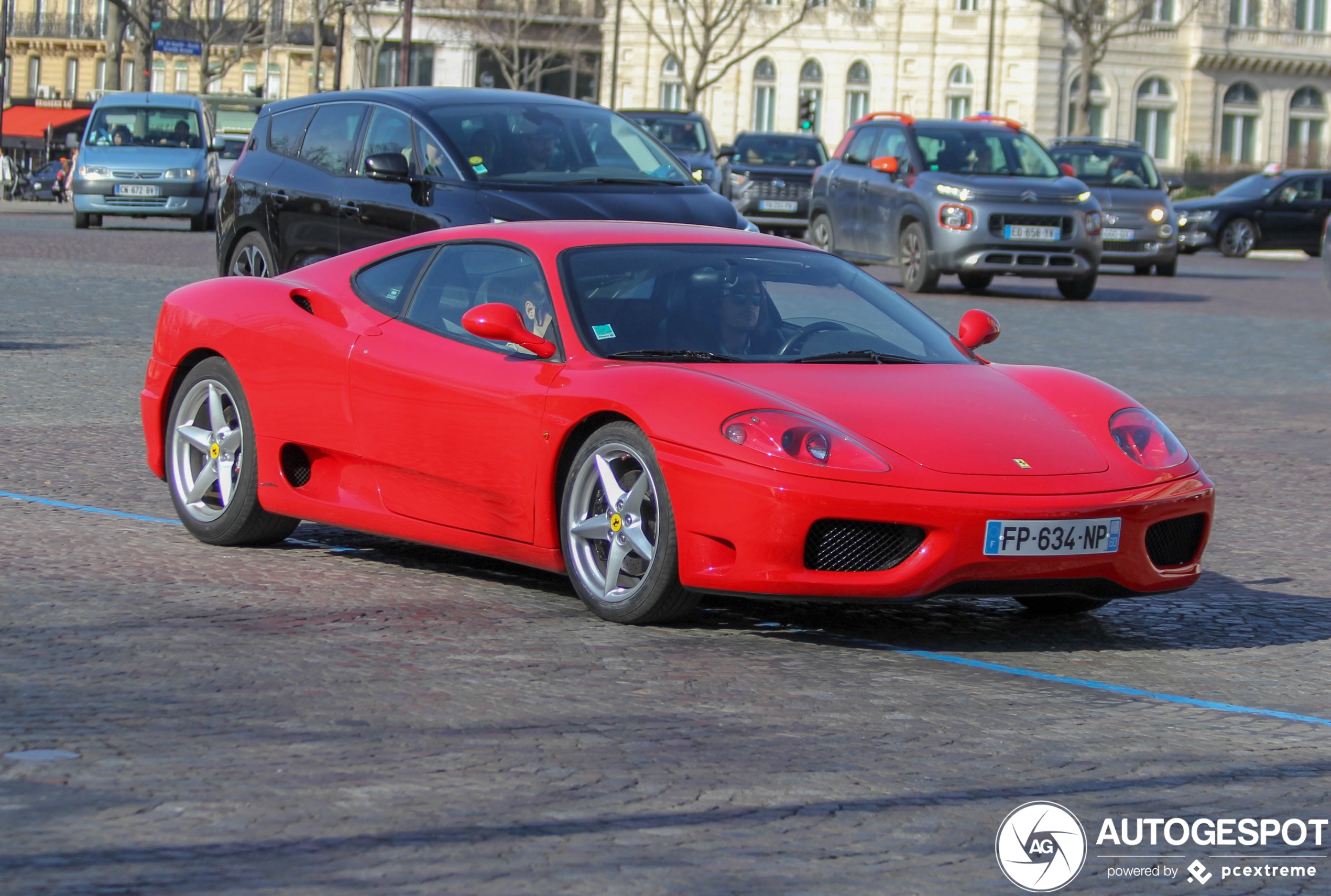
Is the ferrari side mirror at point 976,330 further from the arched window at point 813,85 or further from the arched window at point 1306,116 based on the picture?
the arched window at point 1306,116

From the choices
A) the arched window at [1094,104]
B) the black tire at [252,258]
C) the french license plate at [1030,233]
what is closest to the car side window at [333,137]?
the black tire at [252,258]

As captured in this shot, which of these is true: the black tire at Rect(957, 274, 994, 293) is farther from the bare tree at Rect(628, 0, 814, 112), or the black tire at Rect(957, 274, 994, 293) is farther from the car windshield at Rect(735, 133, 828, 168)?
the bare tree at Rect(628, 0, 814, 112)

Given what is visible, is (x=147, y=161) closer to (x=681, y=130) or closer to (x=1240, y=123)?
(x=681, y=130)

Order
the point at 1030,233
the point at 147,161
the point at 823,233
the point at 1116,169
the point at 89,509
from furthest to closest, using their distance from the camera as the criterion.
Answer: the point at 147,161
the point at 1116,169
the point at 823,233
the point at 1030,233
the point at 89,509

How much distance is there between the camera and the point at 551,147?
508 inches

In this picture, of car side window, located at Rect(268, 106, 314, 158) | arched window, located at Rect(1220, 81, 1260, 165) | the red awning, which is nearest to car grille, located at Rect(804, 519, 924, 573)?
car side window, located at Rect(268, 106, 314, 158)

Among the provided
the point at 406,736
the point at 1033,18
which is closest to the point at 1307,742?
the point at 406,736

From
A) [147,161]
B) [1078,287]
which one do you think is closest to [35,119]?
[147,161]

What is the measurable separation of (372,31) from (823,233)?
5928 centimetres

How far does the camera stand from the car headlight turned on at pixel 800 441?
18.5 feet

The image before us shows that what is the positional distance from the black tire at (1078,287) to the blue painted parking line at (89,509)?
50.8 ft

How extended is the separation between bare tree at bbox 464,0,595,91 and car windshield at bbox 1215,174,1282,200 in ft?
147

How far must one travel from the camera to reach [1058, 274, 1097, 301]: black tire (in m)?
21.8

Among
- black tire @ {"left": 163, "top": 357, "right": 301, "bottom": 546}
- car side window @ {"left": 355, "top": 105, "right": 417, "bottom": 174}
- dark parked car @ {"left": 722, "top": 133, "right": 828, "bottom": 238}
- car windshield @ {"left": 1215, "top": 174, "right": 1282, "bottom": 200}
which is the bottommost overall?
black tire @ {"left": 163, "top": 357, "right": 301, "bottom": 546}
